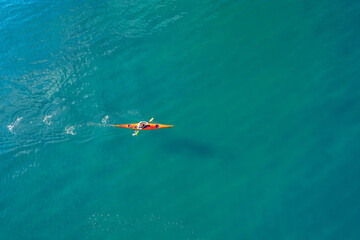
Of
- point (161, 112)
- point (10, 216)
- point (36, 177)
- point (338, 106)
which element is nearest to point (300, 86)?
point (338, 106)

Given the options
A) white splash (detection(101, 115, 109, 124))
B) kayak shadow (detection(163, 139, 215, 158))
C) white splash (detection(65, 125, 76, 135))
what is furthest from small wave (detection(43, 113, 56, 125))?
kayak shadow (detection(163, 139, 215, 158))

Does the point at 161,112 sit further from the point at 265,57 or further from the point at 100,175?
the point at 265,57

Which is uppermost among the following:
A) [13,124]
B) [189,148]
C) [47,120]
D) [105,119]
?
[13,124]

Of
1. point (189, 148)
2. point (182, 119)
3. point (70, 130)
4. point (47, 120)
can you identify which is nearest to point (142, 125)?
point (182, 119)

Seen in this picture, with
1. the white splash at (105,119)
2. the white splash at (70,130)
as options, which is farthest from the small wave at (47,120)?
the white splash at (105,119)

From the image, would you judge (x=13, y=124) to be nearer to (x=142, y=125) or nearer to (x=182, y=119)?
(x=142, y=125)

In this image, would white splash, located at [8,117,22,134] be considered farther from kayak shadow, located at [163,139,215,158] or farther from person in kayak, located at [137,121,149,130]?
kayak shadow, located at [163,139,215,158]
